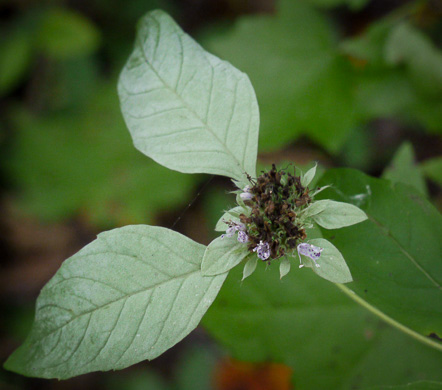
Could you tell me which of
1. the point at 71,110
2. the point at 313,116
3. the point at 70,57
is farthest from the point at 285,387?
the point at 70,57

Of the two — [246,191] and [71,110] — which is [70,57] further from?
[246,191]

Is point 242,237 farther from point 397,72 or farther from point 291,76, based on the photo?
point 397,72

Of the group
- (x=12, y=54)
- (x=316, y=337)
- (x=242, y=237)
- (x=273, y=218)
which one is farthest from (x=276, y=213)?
(x=12, y=54)

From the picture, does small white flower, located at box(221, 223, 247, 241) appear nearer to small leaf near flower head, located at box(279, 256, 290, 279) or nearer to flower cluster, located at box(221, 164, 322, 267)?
flower cluster, located at box(221, 164, 322, 267)

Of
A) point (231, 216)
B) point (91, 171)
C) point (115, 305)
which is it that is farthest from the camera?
point (91, 171)

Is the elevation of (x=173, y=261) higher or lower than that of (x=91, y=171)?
higher

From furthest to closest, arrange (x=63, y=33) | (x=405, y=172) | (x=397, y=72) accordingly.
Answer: (x=63, y=33), (x=397, y=72), (x=405, y=172)

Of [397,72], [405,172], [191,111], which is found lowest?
[405,172]
